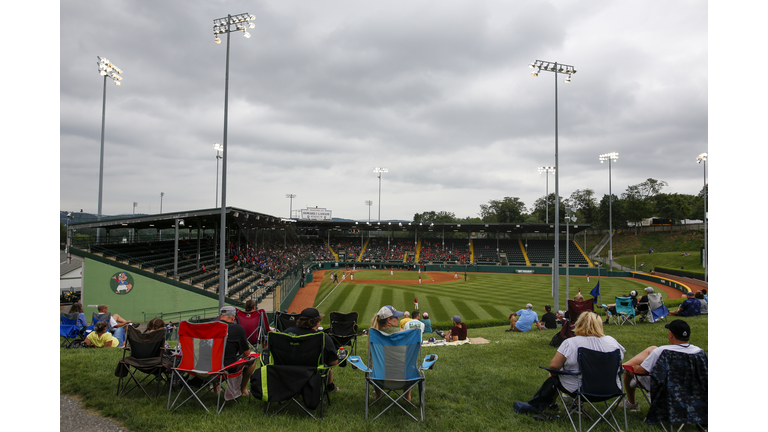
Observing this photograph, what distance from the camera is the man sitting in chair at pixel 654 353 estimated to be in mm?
4296

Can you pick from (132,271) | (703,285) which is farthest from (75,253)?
(703,285)

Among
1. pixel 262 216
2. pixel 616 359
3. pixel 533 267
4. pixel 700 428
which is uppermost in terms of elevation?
pixel 262 216

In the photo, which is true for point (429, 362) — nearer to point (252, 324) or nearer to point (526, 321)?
point (252, 324)

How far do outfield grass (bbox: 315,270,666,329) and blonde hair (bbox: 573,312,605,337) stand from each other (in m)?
11.4

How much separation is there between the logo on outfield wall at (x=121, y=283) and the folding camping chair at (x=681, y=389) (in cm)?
2245

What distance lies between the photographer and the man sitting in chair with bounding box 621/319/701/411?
4.30m

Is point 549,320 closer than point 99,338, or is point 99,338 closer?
point 99,338

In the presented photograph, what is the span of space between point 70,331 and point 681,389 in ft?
41.2

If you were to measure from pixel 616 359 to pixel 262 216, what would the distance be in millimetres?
27717

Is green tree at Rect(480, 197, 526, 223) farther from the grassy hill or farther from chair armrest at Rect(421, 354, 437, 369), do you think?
chair armrest at Rect(421, 354, 437, 369)

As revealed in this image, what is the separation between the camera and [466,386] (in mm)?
5844

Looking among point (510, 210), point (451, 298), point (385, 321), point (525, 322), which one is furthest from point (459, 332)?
point (510, 210)

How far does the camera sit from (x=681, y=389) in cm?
424

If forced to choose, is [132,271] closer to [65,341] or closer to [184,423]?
[65,341]
